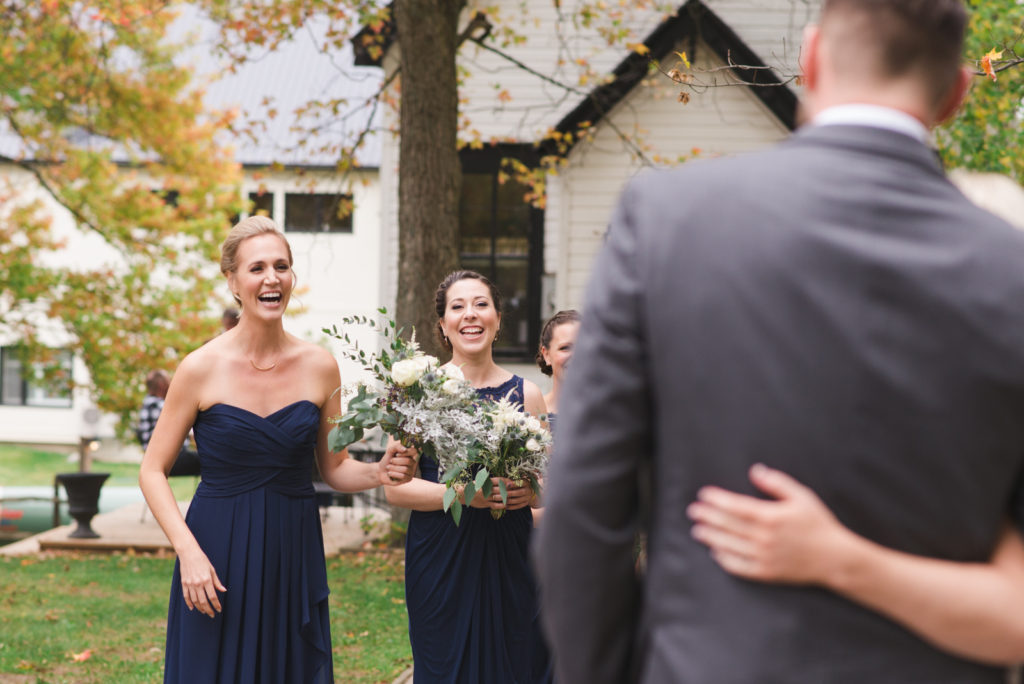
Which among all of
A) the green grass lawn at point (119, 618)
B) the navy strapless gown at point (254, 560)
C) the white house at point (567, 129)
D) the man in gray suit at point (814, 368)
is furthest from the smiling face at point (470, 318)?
the white house at point (567, 129)

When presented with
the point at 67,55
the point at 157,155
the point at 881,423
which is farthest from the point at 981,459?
the point at 157,155

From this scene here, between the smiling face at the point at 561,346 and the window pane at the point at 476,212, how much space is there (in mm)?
10606

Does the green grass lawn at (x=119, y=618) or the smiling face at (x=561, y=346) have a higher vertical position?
the smiling face at (x=561, y=346)

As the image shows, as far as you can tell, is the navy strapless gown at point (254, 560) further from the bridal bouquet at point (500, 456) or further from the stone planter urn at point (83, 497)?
the stone planter urn at point (83, 497)

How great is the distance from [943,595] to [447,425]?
2.86 metres

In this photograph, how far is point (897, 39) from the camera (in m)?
1.74

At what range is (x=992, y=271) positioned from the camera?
166 cm

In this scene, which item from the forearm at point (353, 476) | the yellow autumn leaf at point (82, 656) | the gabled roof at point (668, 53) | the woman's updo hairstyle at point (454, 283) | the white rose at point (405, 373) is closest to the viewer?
the white rose at point (405, 373)

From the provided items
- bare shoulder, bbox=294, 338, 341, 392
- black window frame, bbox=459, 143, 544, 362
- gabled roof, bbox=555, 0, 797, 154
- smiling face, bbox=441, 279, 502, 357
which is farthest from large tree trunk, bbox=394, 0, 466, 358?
bare shoulder, bbox=294, 338, 341, 392

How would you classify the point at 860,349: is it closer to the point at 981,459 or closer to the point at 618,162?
the point at 981,459

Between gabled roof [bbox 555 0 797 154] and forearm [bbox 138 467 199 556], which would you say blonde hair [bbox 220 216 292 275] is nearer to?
forearm [bbox 138 467 199 556]

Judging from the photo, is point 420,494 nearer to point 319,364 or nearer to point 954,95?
point 319,364

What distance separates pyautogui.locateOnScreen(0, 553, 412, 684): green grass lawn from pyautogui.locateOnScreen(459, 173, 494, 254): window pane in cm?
539

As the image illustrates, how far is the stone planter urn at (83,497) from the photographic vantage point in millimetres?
13375
